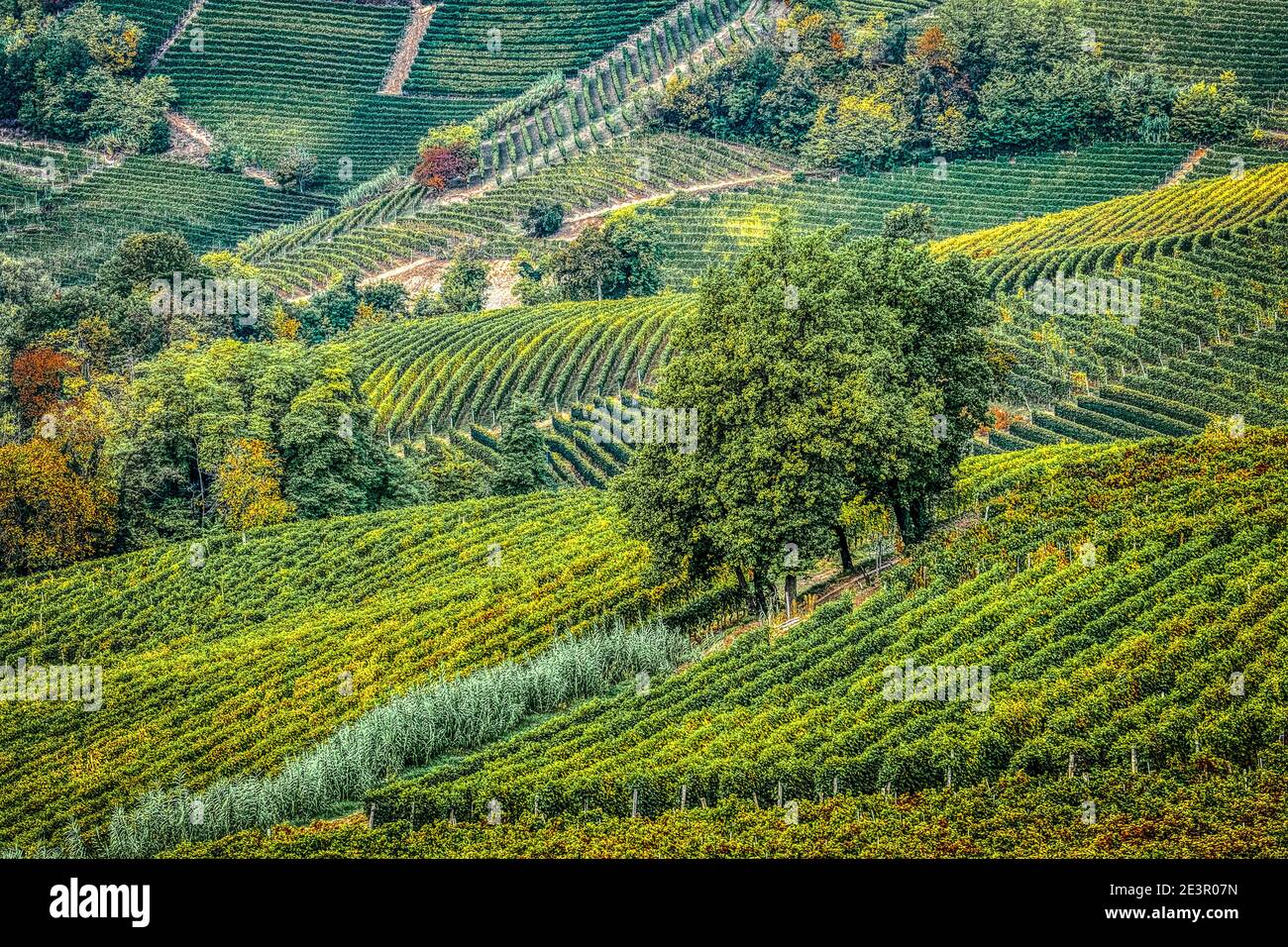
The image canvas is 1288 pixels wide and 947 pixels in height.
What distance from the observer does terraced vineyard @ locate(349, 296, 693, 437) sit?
75.8 m

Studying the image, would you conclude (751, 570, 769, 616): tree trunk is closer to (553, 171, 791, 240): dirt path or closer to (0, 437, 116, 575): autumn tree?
(0, 437, 116, 575): autumn tree

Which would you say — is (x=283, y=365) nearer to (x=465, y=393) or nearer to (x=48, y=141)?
(x=465, y=393)

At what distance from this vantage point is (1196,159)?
9988 centimetres

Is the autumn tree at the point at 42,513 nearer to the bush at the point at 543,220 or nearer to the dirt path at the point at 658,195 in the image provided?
the bush at the point at 543,220

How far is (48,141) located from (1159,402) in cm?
9397

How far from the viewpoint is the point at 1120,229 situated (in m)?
87.6

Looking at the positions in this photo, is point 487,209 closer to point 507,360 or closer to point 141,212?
point 141,212

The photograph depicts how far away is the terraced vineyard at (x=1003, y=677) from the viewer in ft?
97.5

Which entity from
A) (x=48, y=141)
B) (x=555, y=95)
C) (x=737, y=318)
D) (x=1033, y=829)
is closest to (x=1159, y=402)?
(x=737, y=318)

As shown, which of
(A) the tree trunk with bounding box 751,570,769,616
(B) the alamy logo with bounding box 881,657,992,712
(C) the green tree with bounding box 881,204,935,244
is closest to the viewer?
(B) the alamy logo with bounding box 881,657,992,712

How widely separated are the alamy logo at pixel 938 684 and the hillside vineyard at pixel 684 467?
0.12 metres

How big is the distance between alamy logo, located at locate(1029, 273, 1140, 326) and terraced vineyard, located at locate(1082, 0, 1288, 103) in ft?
122
